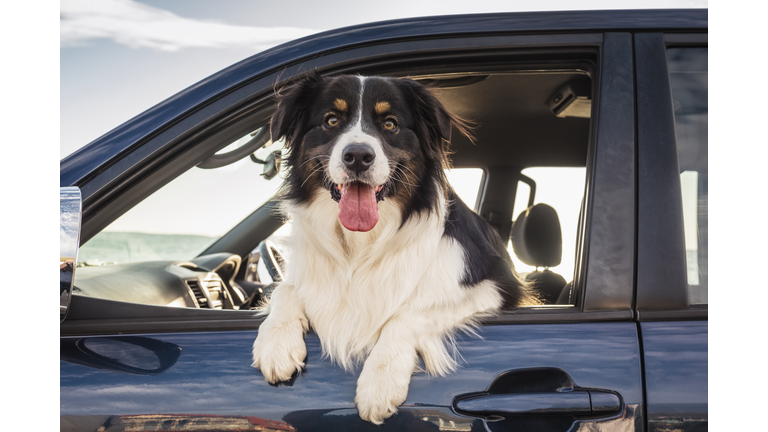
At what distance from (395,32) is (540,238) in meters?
1.50

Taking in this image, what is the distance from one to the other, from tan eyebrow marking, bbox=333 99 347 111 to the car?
32 centimetres

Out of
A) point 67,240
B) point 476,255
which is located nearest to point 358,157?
point 476,255

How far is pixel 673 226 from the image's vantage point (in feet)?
4.03

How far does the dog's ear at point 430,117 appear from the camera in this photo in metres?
1.84

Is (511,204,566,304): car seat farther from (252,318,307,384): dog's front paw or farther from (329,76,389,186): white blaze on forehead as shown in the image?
(252,318,307,384): dog's front paw

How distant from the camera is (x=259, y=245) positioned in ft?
8.33

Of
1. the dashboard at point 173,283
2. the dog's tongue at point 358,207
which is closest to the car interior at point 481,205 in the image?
the dashboard at point 173,283

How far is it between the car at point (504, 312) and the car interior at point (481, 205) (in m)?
0.02

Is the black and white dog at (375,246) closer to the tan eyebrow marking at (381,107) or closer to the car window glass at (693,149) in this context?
the tan eyebrow marking at (381,107)

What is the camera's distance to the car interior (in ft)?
4.95

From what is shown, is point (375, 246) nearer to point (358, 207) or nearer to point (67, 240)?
point (358, 207)

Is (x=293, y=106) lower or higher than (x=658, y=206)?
higher

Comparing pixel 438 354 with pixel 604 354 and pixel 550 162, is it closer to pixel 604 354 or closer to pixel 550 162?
pixel 604 354

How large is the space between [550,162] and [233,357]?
2.57m
